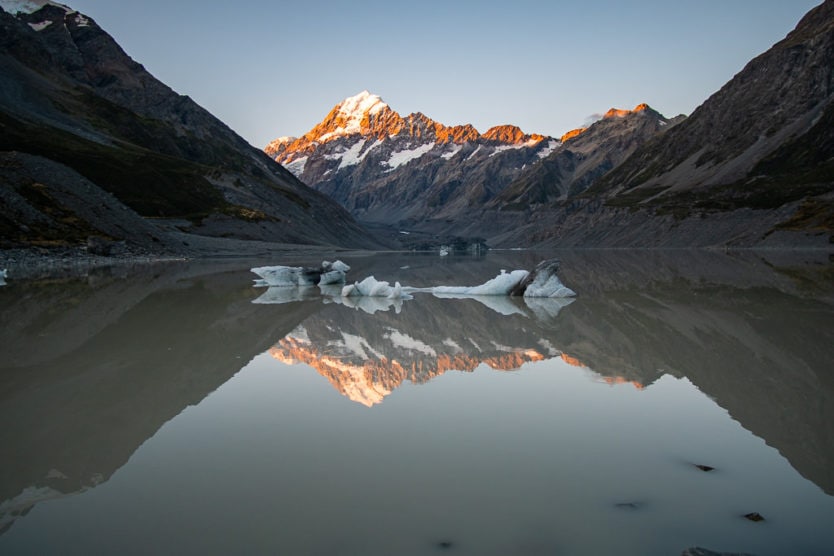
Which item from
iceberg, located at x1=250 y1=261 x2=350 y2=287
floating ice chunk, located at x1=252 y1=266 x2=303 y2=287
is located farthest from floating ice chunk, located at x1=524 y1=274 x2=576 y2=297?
floating ice chunk, located at x1=252 y1=266 x2=303 y2=287

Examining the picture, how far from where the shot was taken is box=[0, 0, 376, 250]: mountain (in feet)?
224

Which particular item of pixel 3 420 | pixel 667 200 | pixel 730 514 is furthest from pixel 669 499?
pixel 667 200

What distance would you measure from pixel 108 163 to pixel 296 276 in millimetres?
101444

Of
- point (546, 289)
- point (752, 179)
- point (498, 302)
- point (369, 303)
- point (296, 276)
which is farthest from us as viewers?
point (752, 179)

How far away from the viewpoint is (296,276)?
37438 millimetres

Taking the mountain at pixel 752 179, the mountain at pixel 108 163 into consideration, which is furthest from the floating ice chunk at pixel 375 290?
the mountain at pixel 752 179

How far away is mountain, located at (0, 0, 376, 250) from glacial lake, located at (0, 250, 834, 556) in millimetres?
55257

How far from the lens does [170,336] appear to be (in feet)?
56.1

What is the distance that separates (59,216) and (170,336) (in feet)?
199

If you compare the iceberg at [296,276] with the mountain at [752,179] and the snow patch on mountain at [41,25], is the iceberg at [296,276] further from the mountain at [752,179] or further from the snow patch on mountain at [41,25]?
the snow patch on mountain at [41,25]

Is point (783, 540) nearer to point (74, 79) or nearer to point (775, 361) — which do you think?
point (775, 361)

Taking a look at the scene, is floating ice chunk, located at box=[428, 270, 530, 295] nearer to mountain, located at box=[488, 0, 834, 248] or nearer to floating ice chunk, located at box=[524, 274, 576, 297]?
A: floating ice chunk, located at box=[524, 274, 576, 297]

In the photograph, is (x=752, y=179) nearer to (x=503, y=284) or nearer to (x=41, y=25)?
(x=503, y=284)

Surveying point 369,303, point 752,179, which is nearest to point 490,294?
point 369,303
